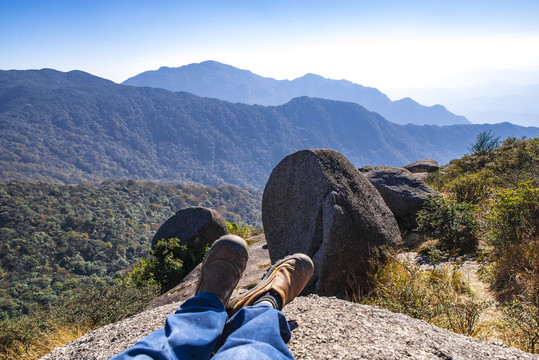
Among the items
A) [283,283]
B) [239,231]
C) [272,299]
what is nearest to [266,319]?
[272,299]

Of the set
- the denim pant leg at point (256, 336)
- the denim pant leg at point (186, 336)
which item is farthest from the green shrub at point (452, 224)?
the denim pant leg at point (186, 336)

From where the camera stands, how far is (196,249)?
11.8 meters

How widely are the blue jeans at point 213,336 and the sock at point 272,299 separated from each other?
264mm

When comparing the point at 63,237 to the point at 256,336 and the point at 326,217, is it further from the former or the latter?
the point at 256,336

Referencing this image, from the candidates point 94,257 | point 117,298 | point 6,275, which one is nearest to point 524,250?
point 117,298

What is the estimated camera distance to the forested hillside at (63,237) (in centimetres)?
3834

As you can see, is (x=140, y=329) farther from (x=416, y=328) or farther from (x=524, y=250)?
(x=524, y=250)

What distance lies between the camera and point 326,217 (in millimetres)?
5375

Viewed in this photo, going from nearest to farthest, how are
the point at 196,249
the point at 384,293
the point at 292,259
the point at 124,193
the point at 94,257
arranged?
the point at 292,259 → the point at 384,293 → the point at 196,249 → the point at 94,257 → the point at 124,193

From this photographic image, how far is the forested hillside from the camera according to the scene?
38.3 m

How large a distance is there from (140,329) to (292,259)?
73.3 inches

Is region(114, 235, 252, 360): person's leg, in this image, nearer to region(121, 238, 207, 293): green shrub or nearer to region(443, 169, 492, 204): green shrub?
region(121, 238, 207, 293): green shrub

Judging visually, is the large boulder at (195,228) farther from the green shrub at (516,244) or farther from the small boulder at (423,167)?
the small boulder at (423,167)

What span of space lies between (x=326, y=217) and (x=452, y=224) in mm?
2829
